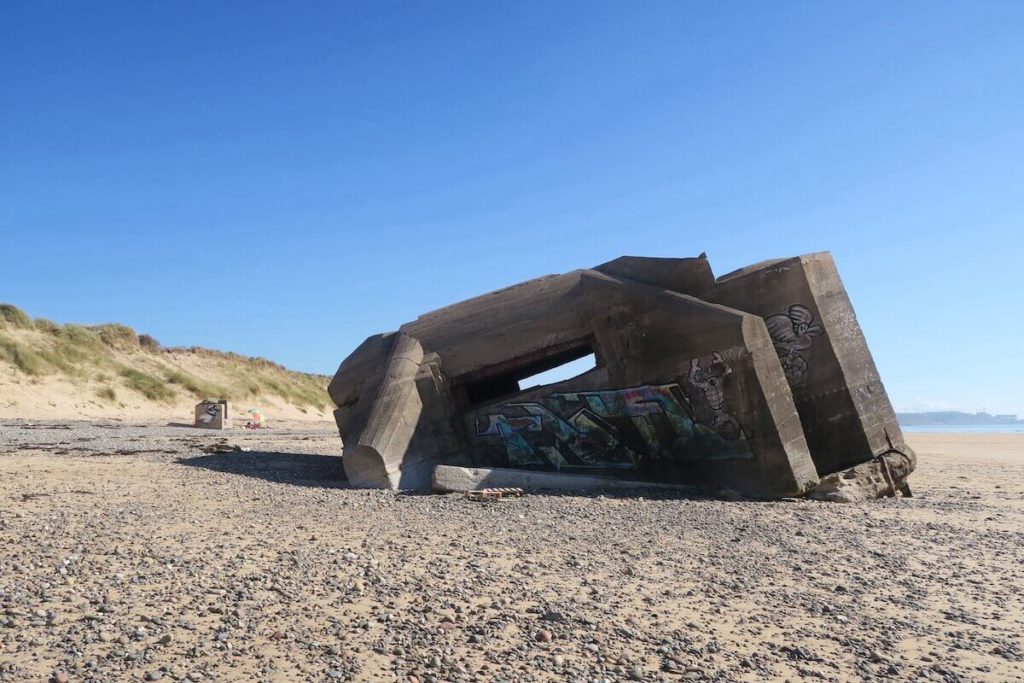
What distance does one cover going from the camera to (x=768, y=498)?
949cm

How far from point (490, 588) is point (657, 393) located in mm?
5425

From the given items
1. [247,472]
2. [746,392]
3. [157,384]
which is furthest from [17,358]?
[746,392]

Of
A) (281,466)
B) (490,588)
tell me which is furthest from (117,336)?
(490,588)

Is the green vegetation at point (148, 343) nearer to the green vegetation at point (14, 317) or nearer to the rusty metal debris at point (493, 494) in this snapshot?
the green vegetation at point (14, 317)

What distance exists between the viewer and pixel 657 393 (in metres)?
10.3

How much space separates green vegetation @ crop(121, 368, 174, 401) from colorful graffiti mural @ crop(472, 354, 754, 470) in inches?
825

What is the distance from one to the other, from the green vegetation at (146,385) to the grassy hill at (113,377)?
0.03 metres

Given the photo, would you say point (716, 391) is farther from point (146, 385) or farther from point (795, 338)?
point (146, 385)

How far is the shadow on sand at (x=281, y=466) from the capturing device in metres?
10.7

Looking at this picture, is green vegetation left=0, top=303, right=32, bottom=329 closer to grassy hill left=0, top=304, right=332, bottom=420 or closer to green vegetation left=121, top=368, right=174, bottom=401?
grassy hill left=0, top=304, right=332, bottom=420

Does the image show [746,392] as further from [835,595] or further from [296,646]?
[296,646]

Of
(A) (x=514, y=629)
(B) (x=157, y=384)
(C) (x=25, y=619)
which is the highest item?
(B) (x=157, y=384)

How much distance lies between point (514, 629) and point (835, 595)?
245 centimetres

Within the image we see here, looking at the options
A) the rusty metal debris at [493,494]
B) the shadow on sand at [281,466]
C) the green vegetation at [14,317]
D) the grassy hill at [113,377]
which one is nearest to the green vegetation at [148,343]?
the grassy hill at [113,377]
